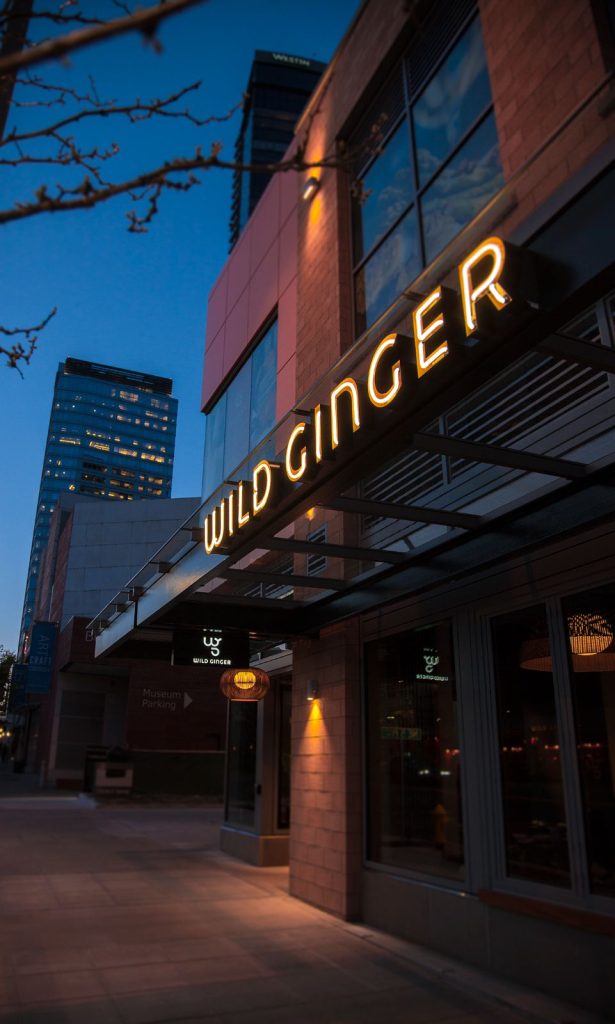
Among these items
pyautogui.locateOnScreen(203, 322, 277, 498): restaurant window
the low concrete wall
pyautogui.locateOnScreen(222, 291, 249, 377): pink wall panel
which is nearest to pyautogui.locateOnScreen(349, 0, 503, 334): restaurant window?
pyautogui.locateOnScreen(203, 322, 277, 498): restaurant window

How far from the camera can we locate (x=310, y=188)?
12.4 metres

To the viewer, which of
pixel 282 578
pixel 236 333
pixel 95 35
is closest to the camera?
pixel 95 35

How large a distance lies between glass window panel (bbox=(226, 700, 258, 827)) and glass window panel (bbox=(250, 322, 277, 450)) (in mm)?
5069

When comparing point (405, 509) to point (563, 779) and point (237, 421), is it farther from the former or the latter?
point (237, 421)

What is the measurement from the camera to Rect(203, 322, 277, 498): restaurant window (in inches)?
529

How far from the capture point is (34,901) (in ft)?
27.9

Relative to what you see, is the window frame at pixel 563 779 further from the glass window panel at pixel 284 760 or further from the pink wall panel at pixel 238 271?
the pink wall panel at pixel 238 271

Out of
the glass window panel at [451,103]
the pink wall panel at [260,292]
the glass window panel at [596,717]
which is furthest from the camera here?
the pink wall panel at [260,292]

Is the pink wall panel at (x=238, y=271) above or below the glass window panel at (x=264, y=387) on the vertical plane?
above

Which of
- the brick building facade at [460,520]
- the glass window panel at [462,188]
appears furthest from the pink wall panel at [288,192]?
the glass window panel at [462,188]

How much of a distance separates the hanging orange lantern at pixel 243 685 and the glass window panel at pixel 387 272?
5431mm

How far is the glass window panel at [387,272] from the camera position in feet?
30.7

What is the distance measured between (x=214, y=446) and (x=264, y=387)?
318 cm

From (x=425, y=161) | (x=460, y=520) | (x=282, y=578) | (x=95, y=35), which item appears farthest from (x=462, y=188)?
(x=95, y=35)
